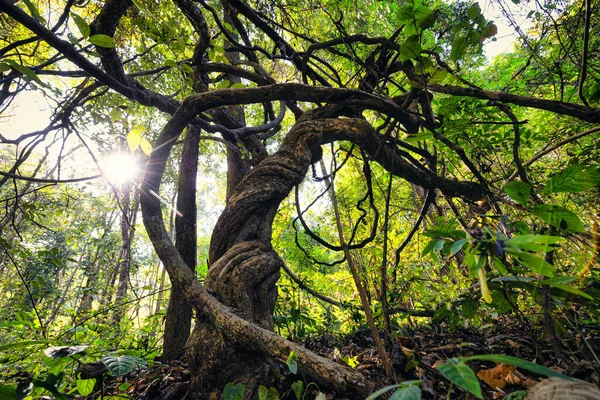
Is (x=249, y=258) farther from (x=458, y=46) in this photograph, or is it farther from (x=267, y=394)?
(x=458, y=46)

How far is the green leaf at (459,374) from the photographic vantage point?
0.38m

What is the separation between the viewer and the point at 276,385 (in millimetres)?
1039

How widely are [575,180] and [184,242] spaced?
2.78m

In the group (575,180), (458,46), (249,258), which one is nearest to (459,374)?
(575,180)

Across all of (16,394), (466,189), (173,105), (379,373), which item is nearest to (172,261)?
(16,394)

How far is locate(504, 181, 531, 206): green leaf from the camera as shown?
2.45 ft

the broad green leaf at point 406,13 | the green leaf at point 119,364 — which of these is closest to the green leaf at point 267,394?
the green leaf at point 119,364

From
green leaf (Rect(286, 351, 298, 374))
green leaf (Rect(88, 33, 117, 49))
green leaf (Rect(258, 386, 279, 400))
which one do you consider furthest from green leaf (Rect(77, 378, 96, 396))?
green leaf (Rect(88, 33, 117, 49))

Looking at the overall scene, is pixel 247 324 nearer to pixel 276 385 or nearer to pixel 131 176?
pixel 276 385

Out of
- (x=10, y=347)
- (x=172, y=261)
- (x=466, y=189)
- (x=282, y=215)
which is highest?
(x=282, y=215)

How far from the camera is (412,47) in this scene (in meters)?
1.02

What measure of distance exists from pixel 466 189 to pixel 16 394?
8.57 ft

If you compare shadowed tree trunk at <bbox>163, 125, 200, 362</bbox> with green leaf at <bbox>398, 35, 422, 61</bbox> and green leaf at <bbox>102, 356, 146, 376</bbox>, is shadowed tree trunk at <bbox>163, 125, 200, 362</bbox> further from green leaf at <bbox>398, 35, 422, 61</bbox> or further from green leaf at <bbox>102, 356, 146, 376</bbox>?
green leaf at <bbox>398, 35, 422, 61</bbox>

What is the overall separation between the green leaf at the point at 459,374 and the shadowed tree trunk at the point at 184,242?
209 centimetres
